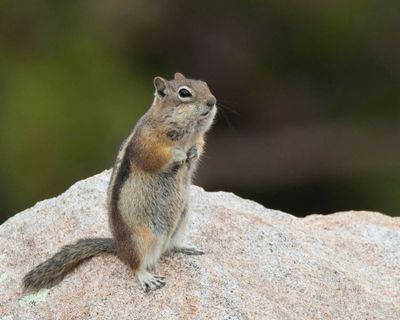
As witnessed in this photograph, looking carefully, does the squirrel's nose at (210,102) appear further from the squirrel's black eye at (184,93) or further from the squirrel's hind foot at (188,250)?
the squirrel's hind foot at (188,250)

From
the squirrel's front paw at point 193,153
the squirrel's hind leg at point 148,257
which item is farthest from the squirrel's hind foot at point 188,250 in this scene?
the squirrel's front paw at point 193,153

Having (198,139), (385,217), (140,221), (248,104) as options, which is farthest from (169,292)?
(248,104)

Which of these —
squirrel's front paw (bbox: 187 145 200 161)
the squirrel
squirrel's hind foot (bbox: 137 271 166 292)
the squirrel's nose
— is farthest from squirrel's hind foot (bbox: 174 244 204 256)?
the squirrel's nose

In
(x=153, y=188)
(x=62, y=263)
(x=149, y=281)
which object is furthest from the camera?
(x=62, y=263)

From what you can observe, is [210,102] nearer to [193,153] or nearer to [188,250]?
[193,153]

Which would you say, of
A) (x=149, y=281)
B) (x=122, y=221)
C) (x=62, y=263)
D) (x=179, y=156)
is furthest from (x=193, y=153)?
(x=62, y=263)
